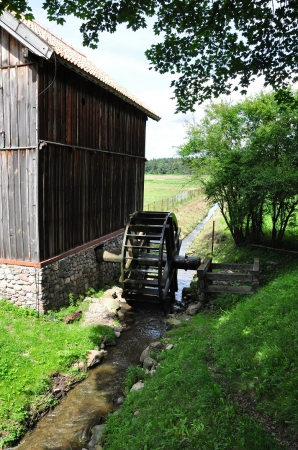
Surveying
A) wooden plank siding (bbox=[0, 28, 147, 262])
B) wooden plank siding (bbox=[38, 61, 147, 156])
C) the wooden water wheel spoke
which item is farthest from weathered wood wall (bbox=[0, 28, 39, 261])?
the wooden water wheel spoke

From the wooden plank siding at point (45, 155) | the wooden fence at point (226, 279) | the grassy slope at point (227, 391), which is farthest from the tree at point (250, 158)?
the wooden plank siding at point (45, 155)

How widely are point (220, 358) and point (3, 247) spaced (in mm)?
5717

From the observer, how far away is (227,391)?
452 centimetres

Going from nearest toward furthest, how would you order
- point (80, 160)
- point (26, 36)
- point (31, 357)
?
point (31, 357)
point (26, 36)
point (80, 160)

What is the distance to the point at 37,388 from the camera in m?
5.91

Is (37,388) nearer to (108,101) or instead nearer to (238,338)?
(238,338)

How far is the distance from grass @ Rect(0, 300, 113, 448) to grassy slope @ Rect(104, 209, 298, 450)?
5.04 feet

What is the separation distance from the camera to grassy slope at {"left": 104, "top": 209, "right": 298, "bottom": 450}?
3.71m

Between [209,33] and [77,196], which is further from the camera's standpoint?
[77,196]

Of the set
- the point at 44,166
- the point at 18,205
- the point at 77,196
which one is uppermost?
the point at 44,166

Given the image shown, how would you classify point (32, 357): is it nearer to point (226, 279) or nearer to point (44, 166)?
point (44, 166)

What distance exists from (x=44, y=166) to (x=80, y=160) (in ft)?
5.63

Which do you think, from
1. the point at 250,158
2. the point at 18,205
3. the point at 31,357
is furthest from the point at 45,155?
the point at 250,158

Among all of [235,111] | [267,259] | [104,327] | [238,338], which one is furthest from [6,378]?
[235,111]
